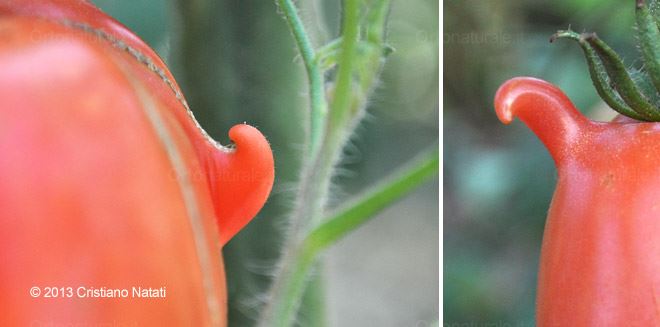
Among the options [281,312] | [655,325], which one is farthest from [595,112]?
[281,312]

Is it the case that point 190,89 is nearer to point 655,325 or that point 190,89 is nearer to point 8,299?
point 8,299

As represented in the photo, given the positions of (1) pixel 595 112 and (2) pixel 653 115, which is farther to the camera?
(1) pixel 595 112

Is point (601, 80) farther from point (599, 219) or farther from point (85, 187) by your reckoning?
point (85, 187)

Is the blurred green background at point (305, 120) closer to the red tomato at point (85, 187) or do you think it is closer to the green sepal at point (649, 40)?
the red tomato at point (85, 187)

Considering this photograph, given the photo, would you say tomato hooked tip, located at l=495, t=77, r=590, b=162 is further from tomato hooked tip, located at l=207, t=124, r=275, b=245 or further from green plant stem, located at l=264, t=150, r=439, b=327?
tomato hooked tip, located at l=207, t=124, r=275, b=245

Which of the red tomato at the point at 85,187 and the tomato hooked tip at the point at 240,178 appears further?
the tomato hooked tip at the point at 240,178

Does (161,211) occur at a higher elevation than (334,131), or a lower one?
lower

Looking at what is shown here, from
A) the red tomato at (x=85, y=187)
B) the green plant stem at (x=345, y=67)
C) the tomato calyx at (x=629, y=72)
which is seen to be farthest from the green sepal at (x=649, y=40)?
the red tomato at (x=85, y=187)
